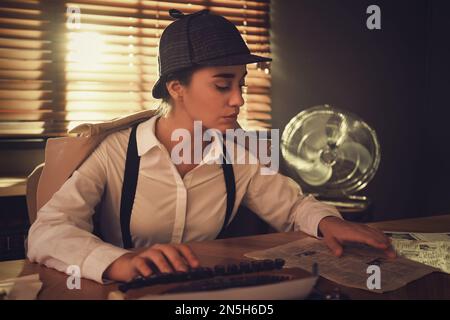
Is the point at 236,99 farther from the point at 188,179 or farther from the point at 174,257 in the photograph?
the point at 174,257

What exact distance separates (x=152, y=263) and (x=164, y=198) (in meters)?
0.52

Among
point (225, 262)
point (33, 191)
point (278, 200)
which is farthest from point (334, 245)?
point (33, 191)

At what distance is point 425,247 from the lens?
1.31 meters

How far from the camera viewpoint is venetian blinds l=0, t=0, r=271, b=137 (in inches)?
99.1

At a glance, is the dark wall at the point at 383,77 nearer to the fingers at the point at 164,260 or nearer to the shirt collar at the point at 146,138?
the shirt collar at the point at 146,138

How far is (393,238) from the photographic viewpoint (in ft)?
4.59

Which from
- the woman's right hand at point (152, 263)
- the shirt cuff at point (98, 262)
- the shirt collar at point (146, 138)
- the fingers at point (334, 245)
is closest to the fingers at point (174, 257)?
the woman's right hand at point (152, 263)

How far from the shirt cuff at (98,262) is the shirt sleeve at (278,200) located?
650mm

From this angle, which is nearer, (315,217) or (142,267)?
(142,267)

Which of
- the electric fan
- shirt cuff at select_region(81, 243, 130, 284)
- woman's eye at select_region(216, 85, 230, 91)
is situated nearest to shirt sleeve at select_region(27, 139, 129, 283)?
shirt cuff at select_region(81, 243, 130, 284)

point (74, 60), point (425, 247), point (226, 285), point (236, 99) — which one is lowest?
point (425, 247)

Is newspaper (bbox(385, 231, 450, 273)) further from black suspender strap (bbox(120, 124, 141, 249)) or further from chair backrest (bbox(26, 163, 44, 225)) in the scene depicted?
chair backrest (bbox(26, 163, 44, 225))

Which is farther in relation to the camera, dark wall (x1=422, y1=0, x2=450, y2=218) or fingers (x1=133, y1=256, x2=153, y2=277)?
dark wall (x1=422, y1=0, x2=450, y2=218)
